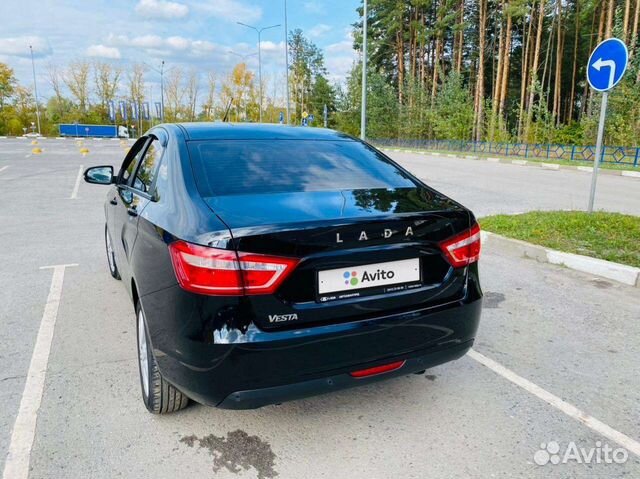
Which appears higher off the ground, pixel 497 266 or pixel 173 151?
pixel 173 151

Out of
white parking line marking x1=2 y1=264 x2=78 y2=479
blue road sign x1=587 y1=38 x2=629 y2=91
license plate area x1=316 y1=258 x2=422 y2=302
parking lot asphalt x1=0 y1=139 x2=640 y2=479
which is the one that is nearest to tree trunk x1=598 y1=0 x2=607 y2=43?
blue road sign x1=587 y1=38 x2=629 y2=91

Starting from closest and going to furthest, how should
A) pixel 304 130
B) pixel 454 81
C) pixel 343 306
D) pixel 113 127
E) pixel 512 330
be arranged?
1. pixel 343 306
2. pixel 304 130
3. pixel 512 330
4. pixel 454 81
5. pixel 113 127

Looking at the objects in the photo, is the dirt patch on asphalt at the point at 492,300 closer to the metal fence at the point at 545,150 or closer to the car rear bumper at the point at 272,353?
the car rear bumper at the point at 272,353

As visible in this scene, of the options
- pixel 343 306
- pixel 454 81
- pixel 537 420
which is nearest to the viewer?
pixel 343 306

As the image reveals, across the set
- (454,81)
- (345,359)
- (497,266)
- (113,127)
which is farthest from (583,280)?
(113,127)

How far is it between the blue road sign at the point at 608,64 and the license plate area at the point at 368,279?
19.1 feet

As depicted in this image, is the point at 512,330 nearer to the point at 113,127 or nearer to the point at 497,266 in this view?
the point at 497,266

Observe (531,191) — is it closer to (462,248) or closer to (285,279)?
(462,248)

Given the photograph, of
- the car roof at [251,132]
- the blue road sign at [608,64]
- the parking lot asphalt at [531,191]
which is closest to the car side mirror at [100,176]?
the car roof at [251,132]

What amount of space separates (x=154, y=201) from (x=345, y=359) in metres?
1.38

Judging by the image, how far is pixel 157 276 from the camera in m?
2.29

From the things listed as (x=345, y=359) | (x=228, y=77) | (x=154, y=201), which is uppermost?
(x=228, y=77)

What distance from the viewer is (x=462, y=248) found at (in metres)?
2.47

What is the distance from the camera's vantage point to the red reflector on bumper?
2.23m
